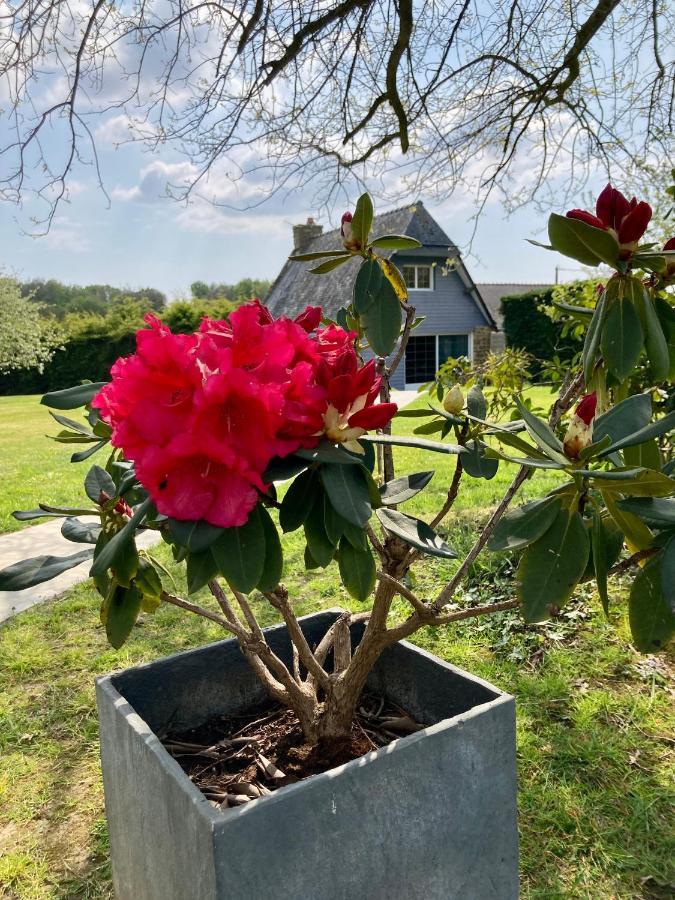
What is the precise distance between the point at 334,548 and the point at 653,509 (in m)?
0.42

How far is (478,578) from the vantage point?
129 inches

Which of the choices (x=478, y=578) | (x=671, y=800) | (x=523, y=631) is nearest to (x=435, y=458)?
(x=478, y=578)

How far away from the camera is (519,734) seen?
7.14 ft

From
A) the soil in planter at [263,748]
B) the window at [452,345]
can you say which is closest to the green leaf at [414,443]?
the soil in planter at [263,748]

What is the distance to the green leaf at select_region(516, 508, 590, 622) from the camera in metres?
0.92

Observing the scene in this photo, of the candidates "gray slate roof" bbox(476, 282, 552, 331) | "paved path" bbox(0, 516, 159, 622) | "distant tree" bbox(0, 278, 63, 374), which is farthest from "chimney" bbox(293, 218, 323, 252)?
"paved path" bbox(0, 516, 159, 622)

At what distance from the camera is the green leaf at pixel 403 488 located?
3.23ft

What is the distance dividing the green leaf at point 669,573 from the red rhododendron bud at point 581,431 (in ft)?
0.57

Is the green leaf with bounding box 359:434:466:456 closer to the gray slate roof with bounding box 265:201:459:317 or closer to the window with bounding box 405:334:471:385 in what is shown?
the gray slate roof with bounding box 265:201:459:317

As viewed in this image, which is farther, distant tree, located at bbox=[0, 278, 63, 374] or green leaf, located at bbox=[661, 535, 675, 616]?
distant tree, located at bbox=[0, 278, 63, 374]

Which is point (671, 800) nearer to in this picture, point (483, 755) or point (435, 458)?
point (483, 755)

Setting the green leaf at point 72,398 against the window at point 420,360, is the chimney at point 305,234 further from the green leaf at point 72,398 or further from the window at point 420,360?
the green leaf at point 72,398

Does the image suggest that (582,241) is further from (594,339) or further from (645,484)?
(645,484)

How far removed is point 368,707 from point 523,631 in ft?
4.91
